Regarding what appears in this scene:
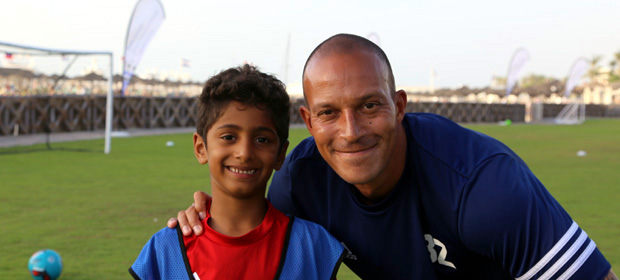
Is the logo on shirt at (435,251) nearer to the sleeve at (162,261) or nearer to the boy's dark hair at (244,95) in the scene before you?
the boy's dark hair at (244,95)

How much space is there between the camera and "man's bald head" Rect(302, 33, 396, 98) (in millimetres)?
2564

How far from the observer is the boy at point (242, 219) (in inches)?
99.3

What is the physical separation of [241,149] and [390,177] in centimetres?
64

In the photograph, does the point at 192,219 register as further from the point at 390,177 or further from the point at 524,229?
the point at 524,229

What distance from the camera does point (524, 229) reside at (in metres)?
2.27

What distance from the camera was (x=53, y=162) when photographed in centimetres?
1166

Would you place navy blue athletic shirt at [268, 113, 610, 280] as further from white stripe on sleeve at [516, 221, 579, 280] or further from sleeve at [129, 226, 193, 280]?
sleeve at [129, 226, 193, 280]

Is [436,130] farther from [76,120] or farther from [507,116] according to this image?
[507,116]

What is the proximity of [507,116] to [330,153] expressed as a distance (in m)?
40.8

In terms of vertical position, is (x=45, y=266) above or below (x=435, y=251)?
below

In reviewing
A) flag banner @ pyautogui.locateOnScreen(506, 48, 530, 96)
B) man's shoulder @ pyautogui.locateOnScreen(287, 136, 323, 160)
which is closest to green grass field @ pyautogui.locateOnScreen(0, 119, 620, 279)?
man's shoulder @ pyautogui.locateOnScreen(287, 136, 323, 160)

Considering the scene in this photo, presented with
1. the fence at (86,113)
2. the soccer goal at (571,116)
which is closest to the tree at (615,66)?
the soccer goal at (571,116)

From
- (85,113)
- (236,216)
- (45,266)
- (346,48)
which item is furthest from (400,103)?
(85,113)

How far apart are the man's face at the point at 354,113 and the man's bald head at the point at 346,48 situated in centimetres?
2
